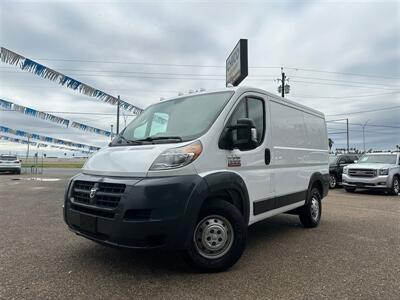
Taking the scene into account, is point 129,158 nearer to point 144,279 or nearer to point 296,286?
point 144,279

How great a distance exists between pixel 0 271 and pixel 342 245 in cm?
469

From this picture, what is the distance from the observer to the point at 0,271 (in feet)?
12.8

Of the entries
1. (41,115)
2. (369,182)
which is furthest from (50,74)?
(369,182)

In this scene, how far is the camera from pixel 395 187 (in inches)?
529

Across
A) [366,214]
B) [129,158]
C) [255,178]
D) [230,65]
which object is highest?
[230,65]

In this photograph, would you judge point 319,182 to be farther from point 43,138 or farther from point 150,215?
point 43,138

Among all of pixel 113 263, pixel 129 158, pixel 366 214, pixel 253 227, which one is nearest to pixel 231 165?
pixel 129 158

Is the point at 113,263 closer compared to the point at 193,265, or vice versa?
the point at 193,265

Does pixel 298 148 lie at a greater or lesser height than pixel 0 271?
greater

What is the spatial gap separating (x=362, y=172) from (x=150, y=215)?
12.6 meters

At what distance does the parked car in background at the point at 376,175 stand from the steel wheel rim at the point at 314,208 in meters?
7.98

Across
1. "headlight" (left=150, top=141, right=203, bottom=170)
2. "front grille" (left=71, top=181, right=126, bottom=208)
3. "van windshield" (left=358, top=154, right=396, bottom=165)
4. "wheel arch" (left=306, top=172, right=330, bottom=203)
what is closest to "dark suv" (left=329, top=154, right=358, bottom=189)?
"van windshield" (left=358, top=154, right=396, bottom=165)

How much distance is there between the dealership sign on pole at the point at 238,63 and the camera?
46.5ft

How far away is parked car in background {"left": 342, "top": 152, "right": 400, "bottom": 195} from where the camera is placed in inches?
520
